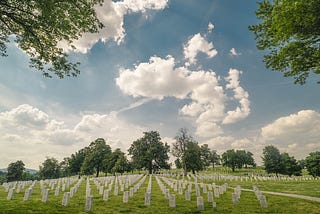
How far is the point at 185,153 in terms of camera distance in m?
51.3

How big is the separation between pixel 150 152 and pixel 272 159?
40898 mm

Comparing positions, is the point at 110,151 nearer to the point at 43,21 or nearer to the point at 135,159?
the point at 135,159

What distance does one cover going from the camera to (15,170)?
210 ft

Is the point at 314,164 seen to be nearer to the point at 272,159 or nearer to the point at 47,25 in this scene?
the point at 272,159

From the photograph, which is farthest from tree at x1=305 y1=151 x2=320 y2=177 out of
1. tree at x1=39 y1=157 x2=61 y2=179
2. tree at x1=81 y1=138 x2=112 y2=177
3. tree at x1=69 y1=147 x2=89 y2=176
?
tree at x1=39 y1=157 x2=61 y2=179

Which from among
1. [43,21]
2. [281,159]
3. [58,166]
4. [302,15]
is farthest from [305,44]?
[58,166]

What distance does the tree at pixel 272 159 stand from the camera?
57438 mm

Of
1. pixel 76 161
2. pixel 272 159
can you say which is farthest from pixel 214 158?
pixel 76 161

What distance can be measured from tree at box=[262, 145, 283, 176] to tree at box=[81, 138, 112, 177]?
2052 inches

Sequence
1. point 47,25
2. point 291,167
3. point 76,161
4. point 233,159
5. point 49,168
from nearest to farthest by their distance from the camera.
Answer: point 47,25
point 291,167
point 76,161
point 49,168
point 233,159

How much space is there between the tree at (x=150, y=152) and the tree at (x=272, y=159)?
110ft

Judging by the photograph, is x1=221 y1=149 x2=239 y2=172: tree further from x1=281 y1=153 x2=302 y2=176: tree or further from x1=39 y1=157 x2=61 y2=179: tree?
x1=39 y1=157 x2=61 y2=179: tree

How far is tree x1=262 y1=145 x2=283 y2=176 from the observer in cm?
5744

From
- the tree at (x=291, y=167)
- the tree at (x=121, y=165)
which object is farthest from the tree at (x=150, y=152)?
the tree at (x=291, y=167)
